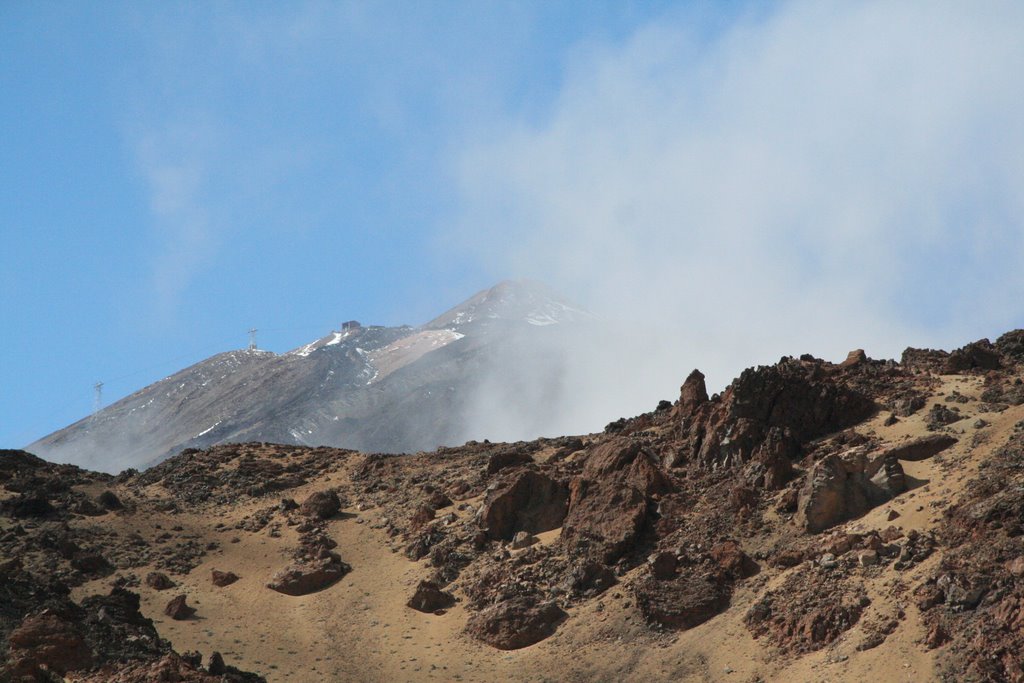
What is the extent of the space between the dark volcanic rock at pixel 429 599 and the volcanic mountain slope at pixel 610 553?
0.09 meters

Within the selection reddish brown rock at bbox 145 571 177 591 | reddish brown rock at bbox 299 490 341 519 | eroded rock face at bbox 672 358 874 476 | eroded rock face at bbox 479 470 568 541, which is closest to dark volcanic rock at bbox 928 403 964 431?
eroded rock face at bbox 672 358 874 476

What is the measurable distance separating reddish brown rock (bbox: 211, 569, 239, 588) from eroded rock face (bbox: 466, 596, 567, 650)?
41.9 feet

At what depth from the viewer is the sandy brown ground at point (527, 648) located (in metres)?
39.4

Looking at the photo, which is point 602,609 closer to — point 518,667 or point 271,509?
point 518,667

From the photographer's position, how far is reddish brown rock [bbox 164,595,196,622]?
171ft

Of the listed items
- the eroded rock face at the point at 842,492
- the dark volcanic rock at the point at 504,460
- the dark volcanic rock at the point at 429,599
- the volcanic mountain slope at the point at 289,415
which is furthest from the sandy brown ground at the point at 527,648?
the volcanic mountain slope at the point at 289,415

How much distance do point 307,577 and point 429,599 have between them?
22.0 feet

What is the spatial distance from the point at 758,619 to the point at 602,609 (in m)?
6.57

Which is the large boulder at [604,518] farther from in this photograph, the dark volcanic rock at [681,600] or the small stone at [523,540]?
Result: the dark volcanic rock at [681,600]

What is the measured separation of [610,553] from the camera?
4988 cm

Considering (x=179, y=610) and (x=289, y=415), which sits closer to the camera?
(x=179, y=610)

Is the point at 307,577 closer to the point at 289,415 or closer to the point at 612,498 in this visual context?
the point at 612,498

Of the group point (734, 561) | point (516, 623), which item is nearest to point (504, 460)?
point (516, 623)

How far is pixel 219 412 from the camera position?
182500 millimetres
